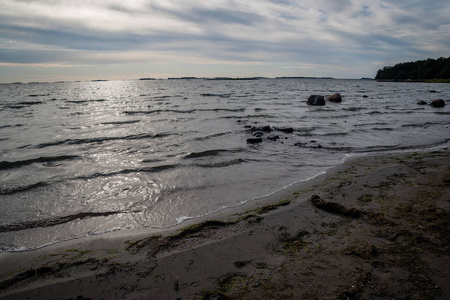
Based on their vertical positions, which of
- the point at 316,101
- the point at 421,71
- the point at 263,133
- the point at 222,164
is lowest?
the point at 222,164

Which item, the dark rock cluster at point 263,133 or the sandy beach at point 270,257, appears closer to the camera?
the sandy beach at point 270,257

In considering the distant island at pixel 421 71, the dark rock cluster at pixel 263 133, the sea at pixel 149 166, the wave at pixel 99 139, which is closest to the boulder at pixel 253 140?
the dark rock cluster at pixel 263 133

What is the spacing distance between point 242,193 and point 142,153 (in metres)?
4.27

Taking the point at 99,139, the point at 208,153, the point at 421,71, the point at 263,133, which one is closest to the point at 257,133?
the point at 263,133

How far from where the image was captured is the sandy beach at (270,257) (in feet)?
8.07

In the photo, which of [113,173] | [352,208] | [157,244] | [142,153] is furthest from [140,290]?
[142,153]

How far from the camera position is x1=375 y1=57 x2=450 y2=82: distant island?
94250 mm

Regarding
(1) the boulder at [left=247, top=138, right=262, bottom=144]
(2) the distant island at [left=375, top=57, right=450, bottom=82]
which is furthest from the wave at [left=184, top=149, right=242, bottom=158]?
(2) the distant island at [left=375, top=57, right=450, bottom=82]

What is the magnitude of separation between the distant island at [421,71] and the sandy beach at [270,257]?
110 meters

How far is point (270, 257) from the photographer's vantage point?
297 centimetres

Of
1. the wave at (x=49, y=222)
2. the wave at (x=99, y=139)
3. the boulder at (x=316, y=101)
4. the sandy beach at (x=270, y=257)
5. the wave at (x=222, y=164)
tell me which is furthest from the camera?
the boulder at (x=316, y=101)

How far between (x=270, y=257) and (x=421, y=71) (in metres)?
143

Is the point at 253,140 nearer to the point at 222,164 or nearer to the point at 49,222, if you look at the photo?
the point at 222,164

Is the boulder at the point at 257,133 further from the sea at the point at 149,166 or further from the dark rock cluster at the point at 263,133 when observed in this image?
the sea at the point at 149,166
